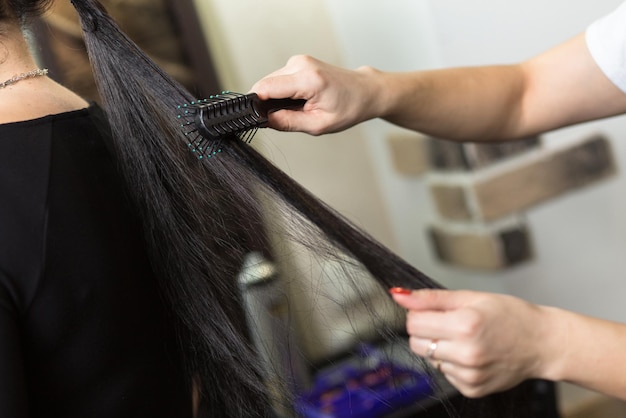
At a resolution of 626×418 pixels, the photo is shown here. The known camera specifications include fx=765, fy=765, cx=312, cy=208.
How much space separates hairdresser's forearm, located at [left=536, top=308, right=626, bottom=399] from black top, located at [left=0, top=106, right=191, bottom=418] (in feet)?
1.67

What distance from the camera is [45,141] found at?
35.0 inches

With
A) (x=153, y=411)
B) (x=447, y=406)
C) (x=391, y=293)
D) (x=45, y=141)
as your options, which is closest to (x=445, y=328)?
(x=391, y=293)

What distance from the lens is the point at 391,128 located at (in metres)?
2.60

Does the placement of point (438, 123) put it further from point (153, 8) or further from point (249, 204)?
point (153, 8)

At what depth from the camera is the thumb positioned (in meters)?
0.97

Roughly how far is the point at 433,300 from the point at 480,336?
0.07 m

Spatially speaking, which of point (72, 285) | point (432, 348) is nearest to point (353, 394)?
point (432, 348)

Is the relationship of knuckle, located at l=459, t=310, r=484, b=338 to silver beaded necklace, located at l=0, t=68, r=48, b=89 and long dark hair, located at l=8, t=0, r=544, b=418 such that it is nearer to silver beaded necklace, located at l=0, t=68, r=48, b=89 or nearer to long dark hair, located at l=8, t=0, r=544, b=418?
long dark hair, located at l=8, t=0, r=544, b=418

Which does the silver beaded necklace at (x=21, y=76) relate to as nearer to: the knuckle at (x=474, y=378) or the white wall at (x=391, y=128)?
the knuckle at (x=474, y=378)

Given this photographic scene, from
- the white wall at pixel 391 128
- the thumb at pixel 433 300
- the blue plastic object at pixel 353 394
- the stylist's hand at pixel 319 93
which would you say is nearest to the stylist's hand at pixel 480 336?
the thumb at pixel 433 300

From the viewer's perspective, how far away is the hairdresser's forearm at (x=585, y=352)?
98cm

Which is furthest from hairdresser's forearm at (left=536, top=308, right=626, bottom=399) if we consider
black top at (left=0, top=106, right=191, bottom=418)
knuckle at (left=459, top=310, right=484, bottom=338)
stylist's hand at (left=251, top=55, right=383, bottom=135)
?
black top at (left=0, top=106, right=191, bottom=418)

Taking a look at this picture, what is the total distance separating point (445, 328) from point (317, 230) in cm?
21

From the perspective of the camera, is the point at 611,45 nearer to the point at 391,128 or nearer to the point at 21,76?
the point at 21,76
